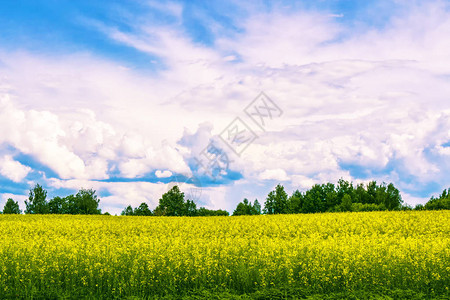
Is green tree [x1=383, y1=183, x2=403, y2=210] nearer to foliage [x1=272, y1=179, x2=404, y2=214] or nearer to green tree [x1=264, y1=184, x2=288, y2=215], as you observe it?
foliage [x1=272, y1=179, x2=404, y2=214]

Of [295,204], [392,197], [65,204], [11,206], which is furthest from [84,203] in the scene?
[392,197]

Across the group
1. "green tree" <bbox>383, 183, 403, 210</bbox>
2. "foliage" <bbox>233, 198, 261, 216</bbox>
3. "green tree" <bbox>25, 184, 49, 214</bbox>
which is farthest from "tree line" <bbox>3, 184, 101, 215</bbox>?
"green tree" <bbox>383, 183, 403, 210</bbox>

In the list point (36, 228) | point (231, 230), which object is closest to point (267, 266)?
point (231, 230)

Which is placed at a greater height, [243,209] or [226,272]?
[243,209]

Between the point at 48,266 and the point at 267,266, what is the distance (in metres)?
6.47

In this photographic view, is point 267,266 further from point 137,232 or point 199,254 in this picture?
point 137,232

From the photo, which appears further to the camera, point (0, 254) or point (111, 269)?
point (0, 254)

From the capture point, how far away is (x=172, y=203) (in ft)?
216

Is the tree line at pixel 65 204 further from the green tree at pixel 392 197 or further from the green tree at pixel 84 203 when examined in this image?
the green tree at pixel 392 197

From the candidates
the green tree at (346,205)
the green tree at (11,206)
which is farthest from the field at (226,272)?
the green tree at (11,206)

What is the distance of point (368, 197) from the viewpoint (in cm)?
6306

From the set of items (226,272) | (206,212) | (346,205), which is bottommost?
(226,272)

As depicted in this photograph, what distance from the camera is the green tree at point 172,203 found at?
6463 centimetres

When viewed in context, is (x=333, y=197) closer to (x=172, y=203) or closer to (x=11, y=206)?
(x=172, y=203)
